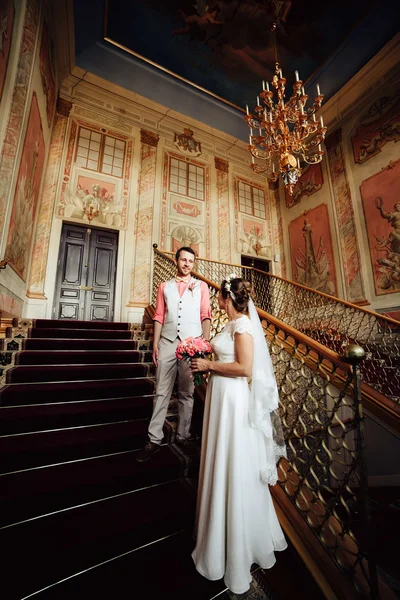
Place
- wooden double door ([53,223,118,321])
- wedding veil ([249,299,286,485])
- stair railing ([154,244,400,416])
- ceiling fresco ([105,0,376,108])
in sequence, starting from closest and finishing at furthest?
wedding veil ([249,299,286,485]) → stair railing ([154,244,400,416]) → ceiling fresco ([105,0,376,108]) → wooden double door ([53,223,118,321])

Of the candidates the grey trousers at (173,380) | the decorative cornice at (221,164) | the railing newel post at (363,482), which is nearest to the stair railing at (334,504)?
the railing newel post at (363,482)

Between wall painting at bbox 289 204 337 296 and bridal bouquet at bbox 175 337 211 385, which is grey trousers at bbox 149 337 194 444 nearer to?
bridal bouquet at bbox 175 337 211 385

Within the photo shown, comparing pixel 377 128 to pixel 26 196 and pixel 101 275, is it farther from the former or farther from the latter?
pixel 26 196

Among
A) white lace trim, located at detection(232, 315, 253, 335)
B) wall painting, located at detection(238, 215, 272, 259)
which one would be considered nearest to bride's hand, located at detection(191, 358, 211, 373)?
white lace trim, located at detection(232, 315, 253, 335)

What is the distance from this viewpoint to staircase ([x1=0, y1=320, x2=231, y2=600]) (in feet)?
4.33

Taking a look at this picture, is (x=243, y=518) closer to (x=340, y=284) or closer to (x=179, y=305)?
(x=179, y=305)

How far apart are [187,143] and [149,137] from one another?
4.08 feet

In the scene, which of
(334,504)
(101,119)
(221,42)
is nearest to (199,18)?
(221,42)

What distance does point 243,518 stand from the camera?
4.32ft

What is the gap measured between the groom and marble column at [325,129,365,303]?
19.1 ft

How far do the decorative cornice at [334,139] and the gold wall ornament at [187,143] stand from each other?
3930 millimetres

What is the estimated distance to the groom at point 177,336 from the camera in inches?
85.7

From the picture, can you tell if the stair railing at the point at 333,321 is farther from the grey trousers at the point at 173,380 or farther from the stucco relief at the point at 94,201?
the grey trousers at the point at 173,380

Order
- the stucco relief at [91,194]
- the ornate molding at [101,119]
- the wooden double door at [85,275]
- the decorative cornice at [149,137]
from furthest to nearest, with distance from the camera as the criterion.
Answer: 1. the decorative cornice at [149,137]
2. the ornate molding at [101,119]
3. the stucco relief at [91,194]
4. the wooden double door at [85,275]
